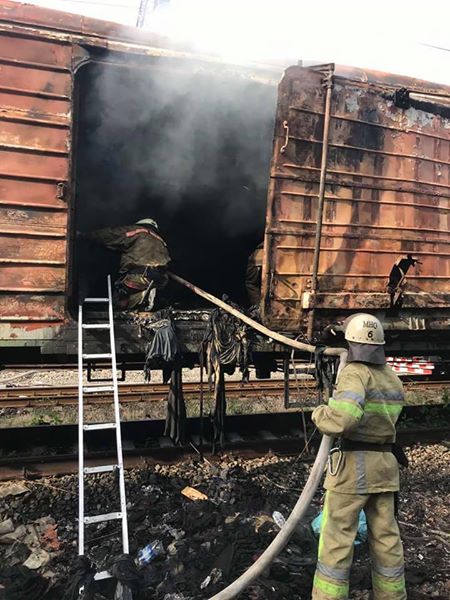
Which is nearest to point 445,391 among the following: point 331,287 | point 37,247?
point 331,287

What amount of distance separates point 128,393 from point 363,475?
480 centimetres

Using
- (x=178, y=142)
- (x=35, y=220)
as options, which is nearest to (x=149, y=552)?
(x=35, y=220)

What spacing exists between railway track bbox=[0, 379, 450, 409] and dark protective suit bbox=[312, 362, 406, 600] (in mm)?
3461

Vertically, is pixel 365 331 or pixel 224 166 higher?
pixel 224 166

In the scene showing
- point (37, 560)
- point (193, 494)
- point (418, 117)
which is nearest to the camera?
point (37, 560)

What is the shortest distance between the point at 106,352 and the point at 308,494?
2.41 m

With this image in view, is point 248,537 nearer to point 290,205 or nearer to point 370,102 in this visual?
point 290,205

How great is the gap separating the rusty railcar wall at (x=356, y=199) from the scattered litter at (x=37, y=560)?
2890 millimetres

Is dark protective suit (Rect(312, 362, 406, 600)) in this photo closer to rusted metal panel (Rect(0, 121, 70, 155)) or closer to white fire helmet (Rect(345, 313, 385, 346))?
white fire helmet (Rect(345, 313, 385, 346))

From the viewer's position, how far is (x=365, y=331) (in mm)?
3168

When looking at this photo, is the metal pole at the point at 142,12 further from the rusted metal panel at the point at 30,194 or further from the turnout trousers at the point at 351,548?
the turnout trousers at the point at 351,548

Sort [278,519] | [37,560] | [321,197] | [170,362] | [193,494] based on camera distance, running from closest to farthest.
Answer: [37,560] → [278,519] → [193,494] → [170,362] → [321,197]

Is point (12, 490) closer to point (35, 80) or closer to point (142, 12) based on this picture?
point (35, 80)

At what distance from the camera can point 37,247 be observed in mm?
4434
